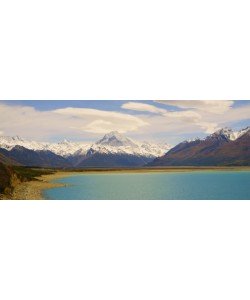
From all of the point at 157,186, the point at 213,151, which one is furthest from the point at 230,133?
the point at 157,186

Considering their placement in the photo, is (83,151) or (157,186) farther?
(83,151)

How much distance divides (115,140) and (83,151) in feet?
1.69

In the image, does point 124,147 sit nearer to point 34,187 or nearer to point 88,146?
point 88,146

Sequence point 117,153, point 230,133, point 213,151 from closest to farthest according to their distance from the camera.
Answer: point 230,133
point 117,153
point 213,151

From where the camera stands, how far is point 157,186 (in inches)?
301

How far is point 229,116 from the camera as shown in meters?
7.50

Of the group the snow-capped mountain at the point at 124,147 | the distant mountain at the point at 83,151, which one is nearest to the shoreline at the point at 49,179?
the distant mountain at the point at 83,151

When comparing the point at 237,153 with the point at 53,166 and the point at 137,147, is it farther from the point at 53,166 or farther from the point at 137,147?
the point at 53,166

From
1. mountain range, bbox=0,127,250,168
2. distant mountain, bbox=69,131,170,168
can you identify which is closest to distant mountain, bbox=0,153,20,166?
mountain range, bbox=0,127,250,168
